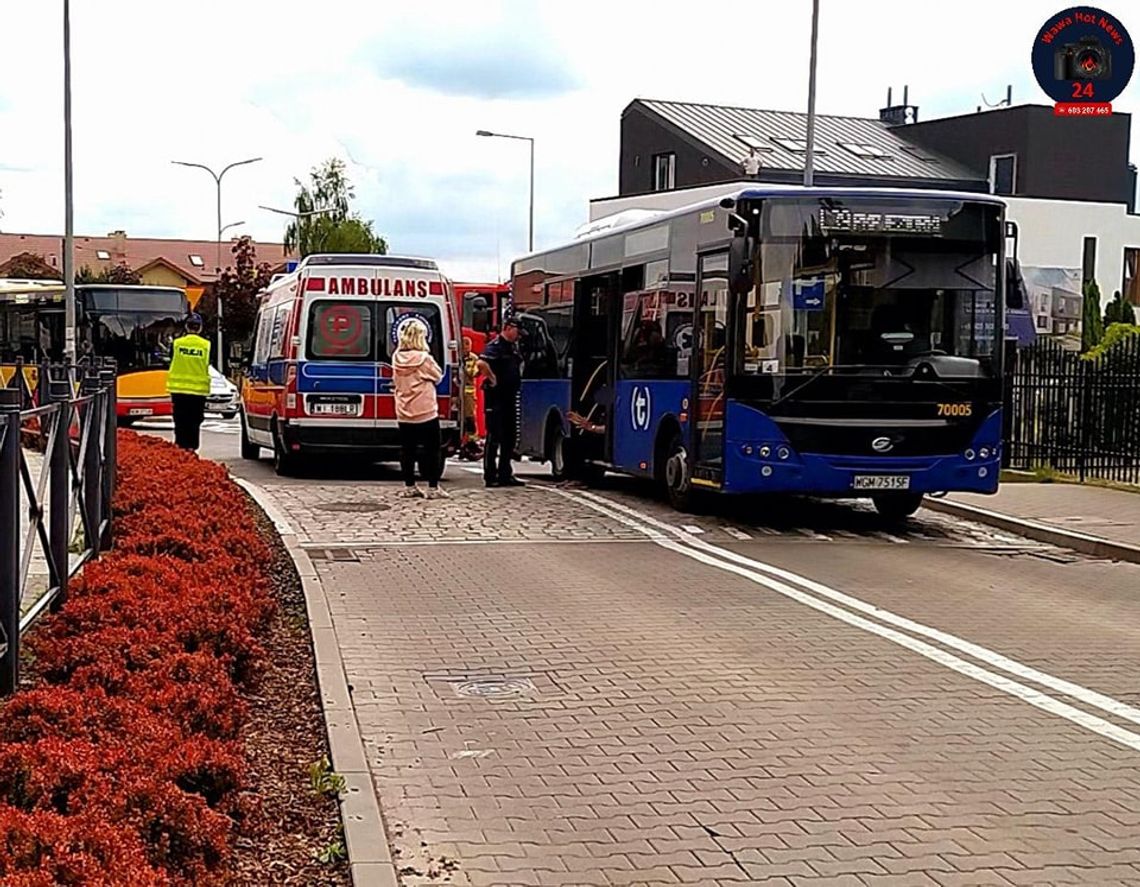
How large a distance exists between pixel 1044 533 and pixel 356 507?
6.86 metres

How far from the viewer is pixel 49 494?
8.14 metres

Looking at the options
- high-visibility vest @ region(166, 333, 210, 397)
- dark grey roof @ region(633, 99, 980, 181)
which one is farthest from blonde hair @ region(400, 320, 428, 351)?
dark grey roof @ region(633, 99, 980, 181)

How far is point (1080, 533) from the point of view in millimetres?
15188

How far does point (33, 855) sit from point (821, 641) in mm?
5906

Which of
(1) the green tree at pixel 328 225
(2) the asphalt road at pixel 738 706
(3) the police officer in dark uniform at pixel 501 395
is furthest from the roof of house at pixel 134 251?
(2) the asphalt road at pixel 738 706

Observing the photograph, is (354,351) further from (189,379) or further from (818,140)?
(818,140)

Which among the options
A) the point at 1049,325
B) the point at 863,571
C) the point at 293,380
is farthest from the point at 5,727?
the point at 1049,325

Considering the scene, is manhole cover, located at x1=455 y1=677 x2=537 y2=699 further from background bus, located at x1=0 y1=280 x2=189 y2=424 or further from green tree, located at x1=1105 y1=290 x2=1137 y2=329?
green tree, located at x1=1105 y1=290 x2=1137 y2=329

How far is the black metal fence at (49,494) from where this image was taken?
6.84m

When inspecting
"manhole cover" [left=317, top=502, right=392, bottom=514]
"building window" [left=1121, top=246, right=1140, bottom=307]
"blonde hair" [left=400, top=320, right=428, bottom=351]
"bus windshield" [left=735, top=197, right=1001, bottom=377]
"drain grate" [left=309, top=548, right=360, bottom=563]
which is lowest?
"drain grate" [left=309, top=548, right=360, bottom=563]

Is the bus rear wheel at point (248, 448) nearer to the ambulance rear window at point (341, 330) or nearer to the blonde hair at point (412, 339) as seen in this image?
the ambulance rear window at point (341, 330)

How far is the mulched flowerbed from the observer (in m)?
4.75

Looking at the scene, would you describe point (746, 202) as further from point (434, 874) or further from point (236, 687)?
point (434, 874)

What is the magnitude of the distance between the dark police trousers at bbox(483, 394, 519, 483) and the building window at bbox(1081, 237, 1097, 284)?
110 feet
